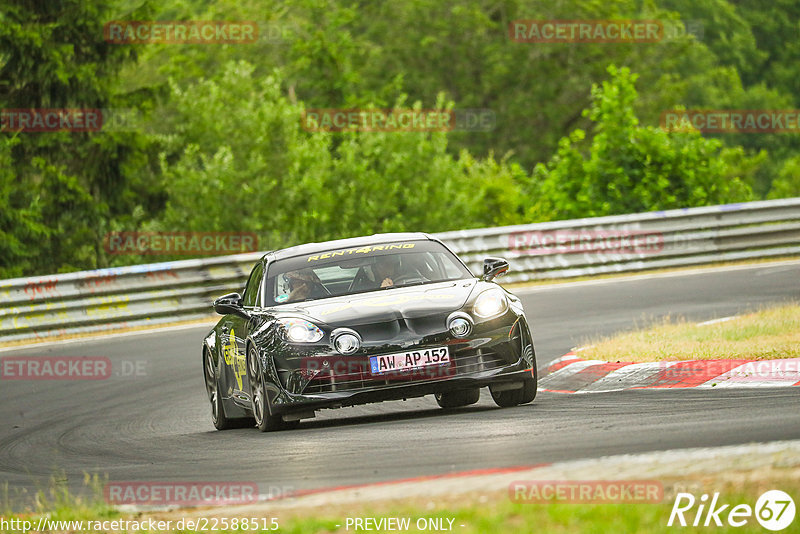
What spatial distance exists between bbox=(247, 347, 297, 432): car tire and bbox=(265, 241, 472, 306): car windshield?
613 mm

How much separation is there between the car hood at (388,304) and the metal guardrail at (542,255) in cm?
1019

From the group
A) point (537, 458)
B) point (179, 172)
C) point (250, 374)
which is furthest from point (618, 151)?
point (537, 458)

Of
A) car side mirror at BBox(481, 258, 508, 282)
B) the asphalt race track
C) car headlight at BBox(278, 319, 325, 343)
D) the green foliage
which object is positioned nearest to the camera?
the asphalt race track

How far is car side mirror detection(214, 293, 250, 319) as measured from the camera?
10852 mm

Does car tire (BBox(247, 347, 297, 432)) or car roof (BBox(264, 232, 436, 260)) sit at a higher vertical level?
car roof (BBox(264, 232, 436, 260))

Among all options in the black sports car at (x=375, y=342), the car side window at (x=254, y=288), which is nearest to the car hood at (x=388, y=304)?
the black sports car at (x=375, y=342)

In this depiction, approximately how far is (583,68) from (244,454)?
63.1 m

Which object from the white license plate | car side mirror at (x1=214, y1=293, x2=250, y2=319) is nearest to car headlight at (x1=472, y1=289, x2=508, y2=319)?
the white license plate

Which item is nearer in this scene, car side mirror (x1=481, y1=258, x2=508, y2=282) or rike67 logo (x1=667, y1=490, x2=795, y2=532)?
rike67 logo (x1=667, y1=490, x2=795, y2=532)

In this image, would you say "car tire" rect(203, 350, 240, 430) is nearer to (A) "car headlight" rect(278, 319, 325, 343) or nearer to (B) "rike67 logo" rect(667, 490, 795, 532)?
(A) "car headlight" rect(278, 319, 325, 343)

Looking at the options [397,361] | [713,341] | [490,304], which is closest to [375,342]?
[397,361]

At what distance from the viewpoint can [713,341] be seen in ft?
38.5

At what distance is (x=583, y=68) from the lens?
230ft

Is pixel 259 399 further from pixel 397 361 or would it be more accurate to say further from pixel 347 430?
pixel 397 361
